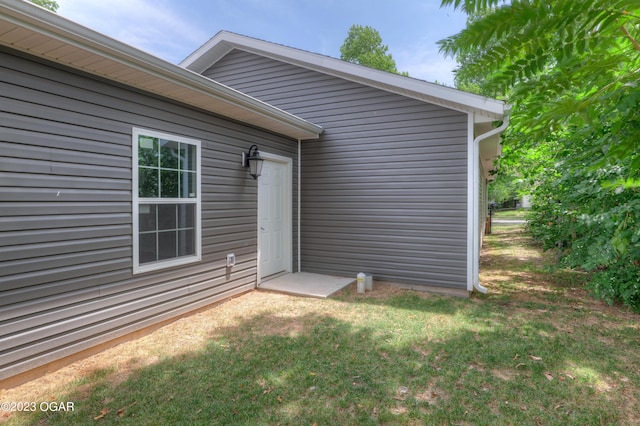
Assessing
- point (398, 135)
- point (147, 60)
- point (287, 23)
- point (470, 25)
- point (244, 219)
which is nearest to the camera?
point (470, 25)

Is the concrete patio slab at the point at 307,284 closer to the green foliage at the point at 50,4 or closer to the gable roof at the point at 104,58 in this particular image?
the gable roof at the point at 104,58

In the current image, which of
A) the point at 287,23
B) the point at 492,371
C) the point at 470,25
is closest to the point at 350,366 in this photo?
the point at 492,371

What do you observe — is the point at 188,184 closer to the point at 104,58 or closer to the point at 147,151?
the point at 147,151

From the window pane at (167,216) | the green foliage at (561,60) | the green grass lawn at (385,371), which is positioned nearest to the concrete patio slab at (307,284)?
the green grass lawn at (385,371)

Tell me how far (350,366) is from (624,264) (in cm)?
404

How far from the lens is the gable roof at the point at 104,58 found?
237cm

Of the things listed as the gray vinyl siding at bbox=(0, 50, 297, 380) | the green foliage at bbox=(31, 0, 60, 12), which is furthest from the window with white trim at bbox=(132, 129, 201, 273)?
the green foliage at bbox=(31, 0, 60, 12)

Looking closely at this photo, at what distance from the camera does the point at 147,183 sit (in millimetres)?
3607

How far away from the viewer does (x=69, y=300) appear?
2.93 m

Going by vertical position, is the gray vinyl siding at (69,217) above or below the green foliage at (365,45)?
below

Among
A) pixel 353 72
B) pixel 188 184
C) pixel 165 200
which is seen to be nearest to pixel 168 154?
pixel 188 184

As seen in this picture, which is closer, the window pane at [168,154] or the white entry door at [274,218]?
the window pane at [168,154]

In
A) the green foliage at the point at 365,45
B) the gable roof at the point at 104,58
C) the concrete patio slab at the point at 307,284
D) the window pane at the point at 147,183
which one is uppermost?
the green foliage at the point at 365,45

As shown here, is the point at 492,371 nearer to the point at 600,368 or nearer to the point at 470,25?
the point at 600,368
